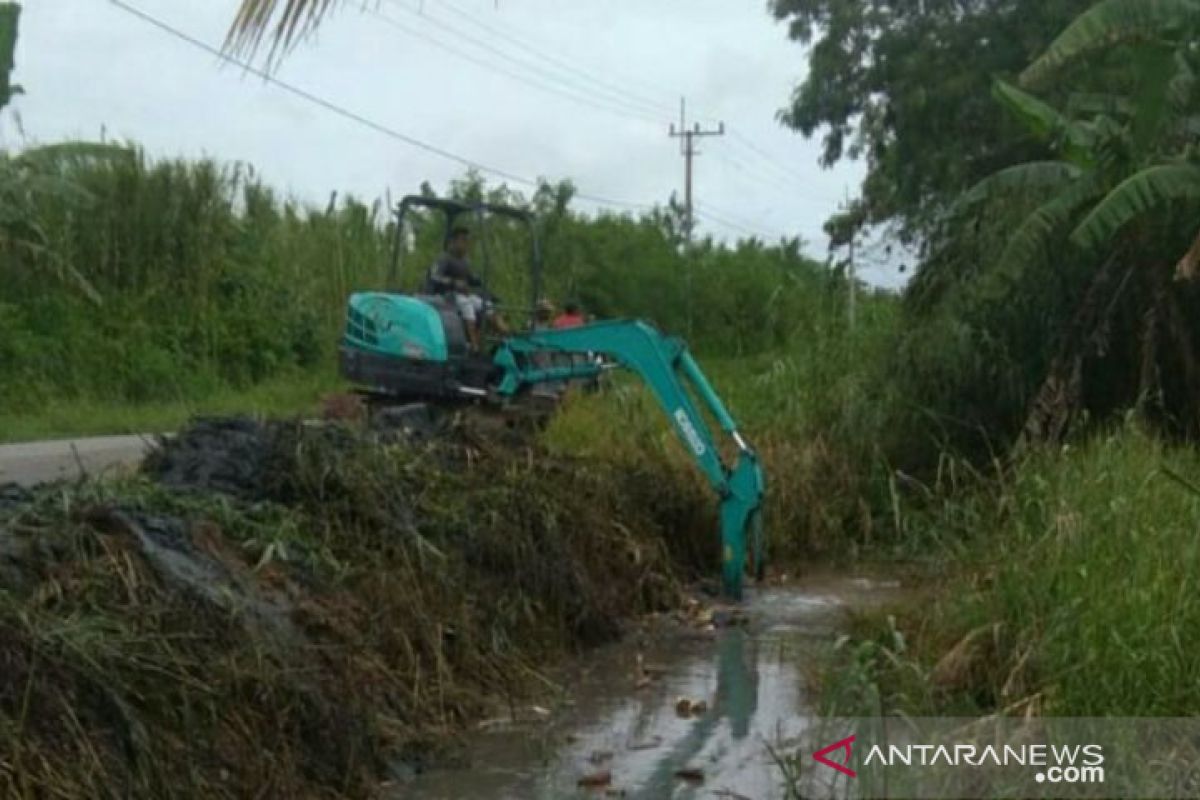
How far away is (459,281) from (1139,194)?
5413mm

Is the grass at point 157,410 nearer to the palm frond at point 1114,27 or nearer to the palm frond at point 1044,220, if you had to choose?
the palm frond at point 1044,220

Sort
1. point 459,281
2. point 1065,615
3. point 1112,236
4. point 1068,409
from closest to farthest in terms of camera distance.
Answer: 1. point 1065,615
2. point 459,281
3. point 1068,409
4. point 1112,236

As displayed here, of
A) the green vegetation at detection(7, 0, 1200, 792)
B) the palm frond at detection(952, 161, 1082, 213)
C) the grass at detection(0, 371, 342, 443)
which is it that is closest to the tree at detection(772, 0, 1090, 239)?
the green vegetation at detection(7, 0, 1200, 792)

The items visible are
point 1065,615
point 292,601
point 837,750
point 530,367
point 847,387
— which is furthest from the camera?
point 847,387

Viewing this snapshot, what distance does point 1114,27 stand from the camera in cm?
1406

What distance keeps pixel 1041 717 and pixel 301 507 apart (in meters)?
4.35

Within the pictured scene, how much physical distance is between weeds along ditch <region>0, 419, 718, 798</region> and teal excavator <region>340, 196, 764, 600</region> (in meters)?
0.68

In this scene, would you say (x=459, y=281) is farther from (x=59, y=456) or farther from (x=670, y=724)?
(x=670, y=724)

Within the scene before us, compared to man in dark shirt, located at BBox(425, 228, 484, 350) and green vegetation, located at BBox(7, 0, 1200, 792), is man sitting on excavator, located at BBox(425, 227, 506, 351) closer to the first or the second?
man in dark shirt, located at BBox(425, 228, 484, 350)

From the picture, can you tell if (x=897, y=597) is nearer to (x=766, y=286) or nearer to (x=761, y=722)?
(x=761, y=722)

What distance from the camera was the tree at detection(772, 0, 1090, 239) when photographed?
25938 millimetres

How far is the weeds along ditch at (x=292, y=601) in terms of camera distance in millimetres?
6902

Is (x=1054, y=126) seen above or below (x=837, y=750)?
above

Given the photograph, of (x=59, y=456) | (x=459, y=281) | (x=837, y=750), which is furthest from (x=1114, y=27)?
(x=59, y=456)
